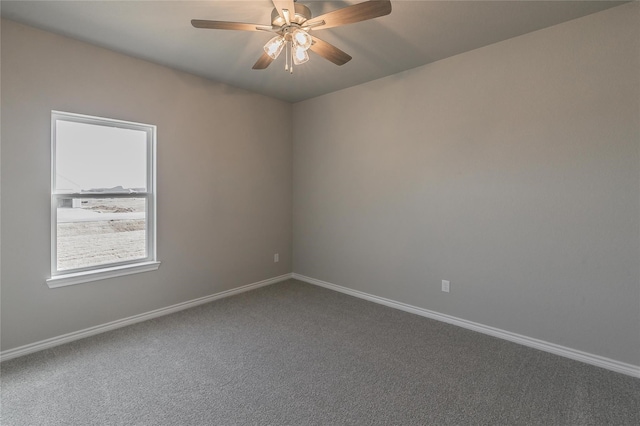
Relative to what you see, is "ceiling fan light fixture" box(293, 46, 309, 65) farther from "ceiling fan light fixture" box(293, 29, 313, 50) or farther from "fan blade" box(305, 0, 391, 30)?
"fan blade" box(305, 0, 391, 30)

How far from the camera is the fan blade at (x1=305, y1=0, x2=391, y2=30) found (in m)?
1.64

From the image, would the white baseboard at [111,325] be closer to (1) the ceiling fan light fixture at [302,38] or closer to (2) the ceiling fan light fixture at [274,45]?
(2) the ceiling fan light fixture at [274,45]

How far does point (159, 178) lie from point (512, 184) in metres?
3.38

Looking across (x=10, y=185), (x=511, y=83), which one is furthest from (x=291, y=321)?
(x=511, y=83)

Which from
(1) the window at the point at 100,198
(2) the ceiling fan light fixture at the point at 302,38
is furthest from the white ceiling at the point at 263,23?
(1) the window at the point at 100,198

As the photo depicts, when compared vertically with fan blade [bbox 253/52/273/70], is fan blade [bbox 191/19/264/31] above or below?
below

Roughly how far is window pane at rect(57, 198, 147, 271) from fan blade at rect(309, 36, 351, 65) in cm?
230

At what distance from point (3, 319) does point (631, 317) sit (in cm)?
467

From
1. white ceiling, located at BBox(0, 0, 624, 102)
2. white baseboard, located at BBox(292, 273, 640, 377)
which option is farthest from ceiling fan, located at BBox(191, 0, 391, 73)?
white baseboard, located at BBox(292, 273, 640, 377)

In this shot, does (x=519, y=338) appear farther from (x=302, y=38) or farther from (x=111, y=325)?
(x=111, y=325)

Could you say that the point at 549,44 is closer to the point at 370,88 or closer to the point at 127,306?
the point at 370,88

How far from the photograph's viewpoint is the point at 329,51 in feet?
7.24

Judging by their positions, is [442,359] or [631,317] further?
[442,359]

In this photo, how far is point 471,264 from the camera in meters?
2.93
